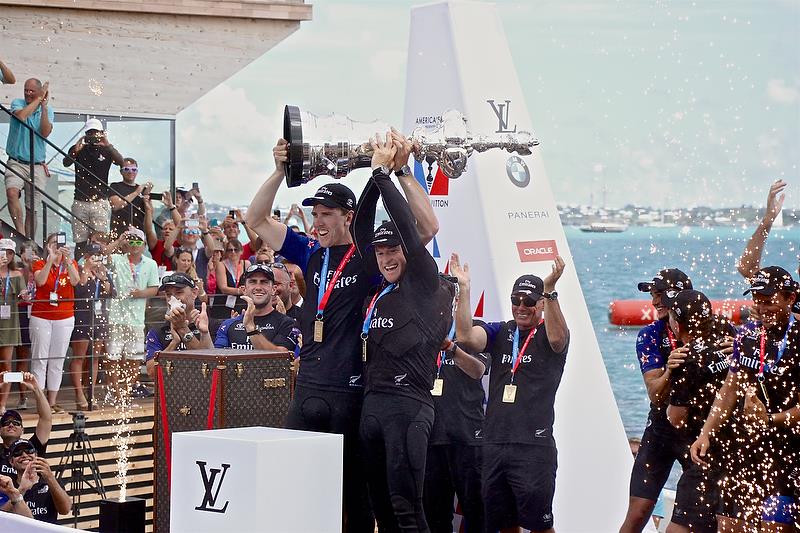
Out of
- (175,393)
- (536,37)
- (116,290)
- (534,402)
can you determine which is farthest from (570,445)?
(536,37)

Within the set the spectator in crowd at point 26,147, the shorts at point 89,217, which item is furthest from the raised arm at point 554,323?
the spectator in crowd at point 26,147

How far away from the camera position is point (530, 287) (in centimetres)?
557

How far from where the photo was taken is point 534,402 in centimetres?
553

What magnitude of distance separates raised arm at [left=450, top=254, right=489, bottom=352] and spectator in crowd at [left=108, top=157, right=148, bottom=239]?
4433mm

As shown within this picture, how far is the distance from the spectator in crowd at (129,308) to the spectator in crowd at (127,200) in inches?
36.6

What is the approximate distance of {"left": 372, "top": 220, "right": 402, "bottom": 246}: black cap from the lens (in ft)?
14.7

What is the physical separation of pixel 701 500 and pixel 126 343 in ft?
13.1

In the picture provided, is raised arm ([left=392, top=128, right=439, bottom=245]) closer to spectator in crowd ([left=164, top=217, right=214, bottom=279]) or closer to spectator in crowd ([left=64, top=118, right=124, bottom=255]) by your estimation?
spectator in crowd ([left=164, top=217, right=214, bottom=279])

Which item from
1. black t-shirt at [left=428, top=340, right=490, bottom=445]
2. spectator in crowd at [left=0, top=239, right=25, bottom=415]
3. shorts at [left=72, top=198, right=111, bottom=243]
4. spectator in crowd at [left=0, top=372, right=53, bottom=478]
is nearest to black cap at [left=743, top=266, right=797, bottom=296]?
black t-shirt at [left=428, top=340, right=490, bottom=445]

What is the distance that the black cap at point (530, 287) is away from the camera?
219 inches

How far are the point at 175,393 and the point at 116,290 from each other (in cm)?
318

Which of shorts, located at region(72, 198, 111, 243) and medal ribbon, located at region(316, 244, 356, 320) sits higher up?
shorts, located at region(72, 198, 111, 243)

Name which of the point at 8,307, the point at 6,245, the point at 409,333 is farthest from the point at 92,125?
the point at 409,333

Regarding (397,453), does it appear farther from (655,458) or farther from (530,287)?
(655,458)
